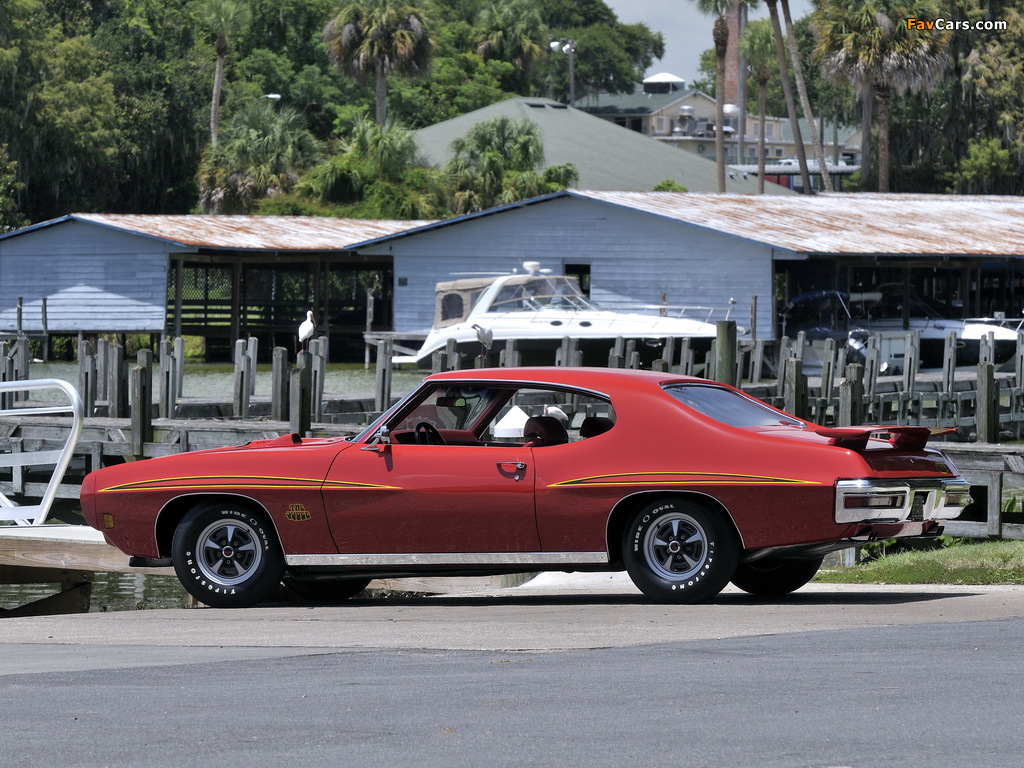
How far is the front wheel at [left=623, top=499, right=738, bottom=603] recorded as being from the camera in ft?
30.0

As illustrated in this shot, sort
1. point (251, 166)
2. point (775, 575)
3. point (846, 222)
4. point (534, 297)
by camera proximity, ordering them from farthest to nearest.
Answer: point (251, 166), point (846, 222), point (534, 297), point (775, 575)

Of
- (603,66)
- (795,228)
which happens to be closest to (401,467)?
(795,228)

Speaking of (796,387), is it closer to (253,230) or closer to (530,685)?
(530,685)

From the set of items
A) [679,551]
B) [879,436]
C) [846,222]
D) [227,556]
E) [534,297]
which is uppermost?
[846,222]

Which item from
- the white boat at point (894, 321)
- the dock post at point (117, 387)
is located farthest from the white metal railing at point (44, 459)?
the white boat at point (894, 321)

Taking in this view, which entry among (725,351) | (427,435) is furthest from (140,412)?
(427,435)

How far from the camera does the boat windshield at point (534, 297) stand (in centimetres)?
3325

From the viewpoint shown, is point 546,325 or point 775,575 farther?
point 546,325

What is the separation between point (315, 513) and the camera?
9727mm

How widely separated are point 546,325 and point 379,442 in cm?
2291

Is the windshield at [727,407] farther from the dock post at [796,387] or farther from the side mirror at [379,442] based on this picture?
the dock post at [796,387]

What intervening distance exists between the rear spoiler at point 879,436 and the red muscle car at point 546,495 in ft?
0.04

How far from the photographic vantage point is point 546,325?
32562 millimetres

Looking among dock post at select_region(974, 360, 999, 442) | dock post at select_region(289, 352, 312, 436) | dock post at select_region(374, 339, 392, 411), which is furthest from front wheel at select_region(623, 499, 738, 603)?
dock post at select_region(374, 339, 392, 411)
